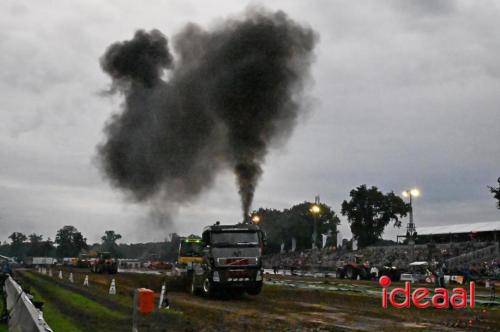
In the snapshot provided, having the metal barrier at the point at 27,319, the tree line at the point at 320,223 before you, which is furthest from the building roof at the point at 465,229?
the metal barrier at the point at 27,319

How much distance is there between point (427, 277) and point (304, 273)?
19804 millimetres

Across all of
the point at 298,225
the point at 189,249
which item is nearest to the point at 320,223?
the point at 298,225

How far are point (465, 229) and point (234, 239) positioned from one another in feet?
189

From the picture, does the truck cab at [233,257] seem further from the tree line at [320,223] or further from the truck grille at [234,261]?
the tree line at [320,223]

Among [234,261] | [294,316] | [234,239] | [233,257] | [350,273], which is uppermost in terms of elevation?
[234,239]

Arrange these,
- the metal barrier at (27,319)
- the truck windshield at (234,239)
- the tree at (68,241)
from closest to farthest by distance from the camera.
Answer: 1. the metal barrier at (27,319)
2. the truck windshield at (234,239)
3. the tree at (68,241)

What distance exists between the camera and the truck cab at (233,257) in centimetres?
2030

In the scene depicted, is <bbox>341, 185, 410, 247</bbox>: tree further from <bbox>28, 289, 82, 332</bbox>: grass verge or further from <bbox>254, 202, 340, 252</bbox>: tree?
<bbox>28, 289, 82, 332</bbox>: grass verge

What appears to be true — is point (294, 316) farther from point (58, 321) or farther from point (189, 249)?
point (189, 249)

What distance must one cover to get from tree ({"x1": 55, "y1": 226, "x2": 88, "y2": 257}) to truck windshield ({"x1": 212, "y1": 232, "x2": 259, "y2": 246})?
125 meters

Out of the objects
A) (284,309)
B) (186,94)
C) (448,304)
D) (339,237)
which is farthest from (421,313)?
(339,237)

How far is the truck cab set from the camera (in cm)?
2030

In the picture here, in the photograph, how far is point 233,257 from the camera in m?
20.3

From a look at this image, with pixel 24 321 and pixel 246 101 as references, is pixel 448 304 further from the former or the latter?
pixel 246 101
